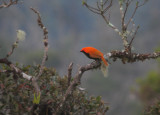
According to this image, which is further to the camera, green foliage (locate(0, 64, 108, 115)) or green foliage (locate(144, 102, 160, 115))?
green foliage (locate(144, 102, 160, 115))

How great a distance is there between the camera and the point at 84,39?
Result: 91.1m

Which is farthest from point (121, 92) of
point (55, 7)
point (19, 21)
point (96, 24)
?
point (55, 7)

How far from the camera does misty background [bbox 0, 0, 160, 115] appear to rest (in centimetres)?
5916

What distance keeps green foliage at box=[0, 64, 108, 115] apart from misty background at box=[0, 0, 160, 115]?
153ft

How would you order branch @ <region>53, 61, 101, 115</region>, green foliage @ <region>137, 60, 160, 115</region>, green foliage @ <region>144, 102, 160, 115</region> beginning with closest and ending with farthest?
branch @ <region>53, 61, 101, 115</region> < green foliage @ <region>144, 102, 160, 115</region> < green foliage @ <region>137, 60, 160, 115</region>

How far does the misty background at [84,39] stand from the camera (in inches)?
2329

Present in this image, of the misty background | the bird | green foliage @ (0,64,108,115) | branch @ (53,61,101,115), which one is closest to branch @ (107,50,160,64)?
the bird

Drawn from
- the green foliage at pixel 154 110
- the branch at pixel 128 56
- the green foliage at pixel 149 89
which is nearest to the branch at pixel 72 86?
the branch at pixel 128 56

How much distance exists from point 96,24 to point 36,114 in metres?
89.0

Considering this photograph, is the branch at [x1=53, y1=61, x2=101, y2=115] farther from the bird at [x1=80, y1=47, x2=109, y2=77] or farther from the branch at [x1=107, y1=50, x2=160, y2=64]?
the branch at [x1=107, y1=50, x2=160, y2=64]

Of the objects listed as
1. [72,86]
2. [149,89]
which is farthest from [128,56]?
[149,89]

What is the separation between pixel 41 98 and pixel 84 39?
88008 millimetres

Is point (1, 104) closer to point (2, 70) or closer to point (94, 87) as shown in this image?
point (2, 70)

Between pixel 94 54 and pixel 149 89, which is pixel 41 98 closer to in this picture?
pixel 94 54
